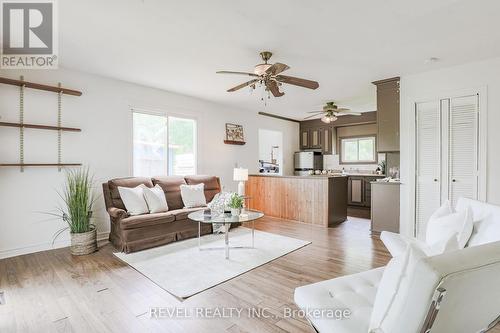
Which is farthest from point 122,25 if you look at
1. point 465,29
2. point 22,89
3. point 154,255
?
point 465,29

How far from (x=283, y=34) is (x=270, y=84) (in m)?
0.58

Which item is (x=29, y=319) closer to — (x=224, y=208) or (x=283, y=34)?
(x=224, y=208)

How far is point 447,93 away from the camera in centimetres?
378

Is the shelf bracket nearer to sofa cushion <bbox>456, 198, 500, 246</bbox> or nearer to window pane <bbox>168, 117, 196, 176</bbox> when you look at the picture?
window pane <bbox>168, 117, 196, 176</bbox>

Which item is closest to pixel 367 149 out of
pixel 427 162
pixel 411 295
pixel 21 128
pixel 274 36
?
pixel 427 162

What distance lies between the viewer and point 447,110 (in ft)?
12.4

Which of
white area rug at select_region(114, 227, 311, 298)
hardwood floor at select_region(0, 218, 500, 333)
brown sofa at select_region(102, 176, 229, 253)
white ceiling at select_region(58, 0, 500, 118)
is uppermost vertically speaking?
white ceiling at select_region(58, 0, 500, 118)

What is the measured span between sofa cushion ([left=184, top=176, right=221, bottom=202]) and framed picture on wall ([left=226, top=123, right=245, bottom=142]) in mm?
1340

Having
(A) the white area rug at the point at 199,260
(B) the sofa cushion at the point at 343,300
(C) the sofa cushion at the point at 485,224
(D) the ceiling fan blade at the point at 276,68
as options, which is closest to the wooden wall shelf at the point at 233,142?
(A) the white area rug at the point at 199,260

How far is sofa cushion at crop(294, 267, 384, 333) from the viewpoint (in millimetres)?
1197

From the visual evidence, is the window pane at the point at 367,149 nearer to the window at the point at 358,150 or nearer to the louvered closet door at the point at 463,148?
the window at the point at 358,150

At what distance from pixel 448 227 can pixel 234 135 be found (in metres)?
4.94

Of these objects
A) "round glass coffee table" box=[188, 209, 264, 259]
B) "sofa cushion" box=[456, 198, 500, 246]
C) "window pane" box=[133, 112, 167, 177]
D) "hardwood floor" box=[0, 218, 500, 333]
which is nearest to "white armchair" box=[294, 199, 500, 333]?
"sofa cushion" box=[456, 198, 500, 246]

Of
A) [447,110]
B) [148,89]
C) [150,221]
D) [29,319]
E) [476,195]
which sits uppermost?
[148,89]
